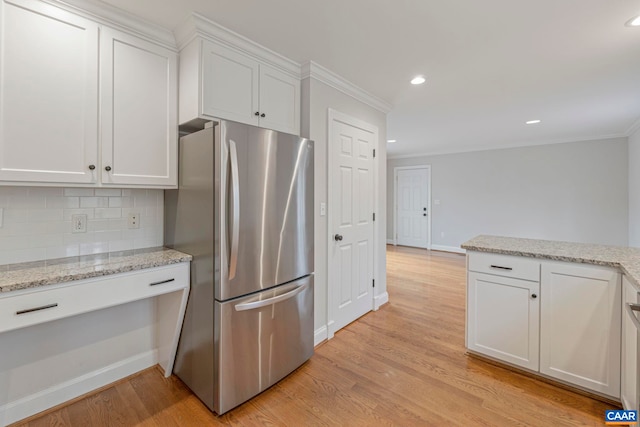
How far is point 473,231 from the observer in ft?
20.1

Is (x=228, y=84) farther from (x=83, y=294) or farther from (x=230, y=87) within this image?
(x=83, y=294)

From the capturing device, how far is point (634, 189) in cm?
431

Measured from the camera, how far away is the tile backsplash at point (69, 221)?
62.9 inches

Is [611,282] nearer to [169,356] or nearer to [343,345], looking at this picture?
[343,345]

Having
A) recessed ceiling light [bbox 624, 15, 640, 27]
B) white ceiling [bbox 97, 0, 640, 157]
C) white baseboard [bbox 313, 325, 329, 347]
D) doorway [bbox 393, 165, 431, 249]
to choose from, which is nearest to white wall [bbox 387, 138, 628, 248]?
doorway [bbox 393, 165, 431, 249]

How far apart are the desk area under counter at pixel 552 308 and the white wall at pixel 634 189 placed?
329cm

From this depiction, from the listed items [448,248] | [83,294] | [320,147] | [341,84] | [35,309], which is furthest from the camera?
[448,248]

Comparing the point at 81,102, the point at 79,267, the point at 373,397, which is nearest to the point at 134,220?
the point at 79,267

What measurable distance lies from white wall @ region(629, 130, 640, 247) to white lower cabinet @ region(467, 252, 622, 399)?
Result: 148 inches

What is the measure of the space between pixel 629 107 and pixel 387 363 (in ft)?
13.7

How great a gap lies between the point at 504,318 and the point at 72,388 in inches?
115

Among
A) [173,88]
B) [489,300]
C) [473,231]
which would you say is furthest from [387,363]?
[473,231]

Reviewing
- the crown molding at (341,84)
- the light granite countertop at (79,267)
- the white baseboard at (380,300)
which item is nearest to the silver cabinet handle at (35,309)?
the light granite countertop at (79,267)

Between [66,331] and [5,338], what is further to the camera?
[66,331]
